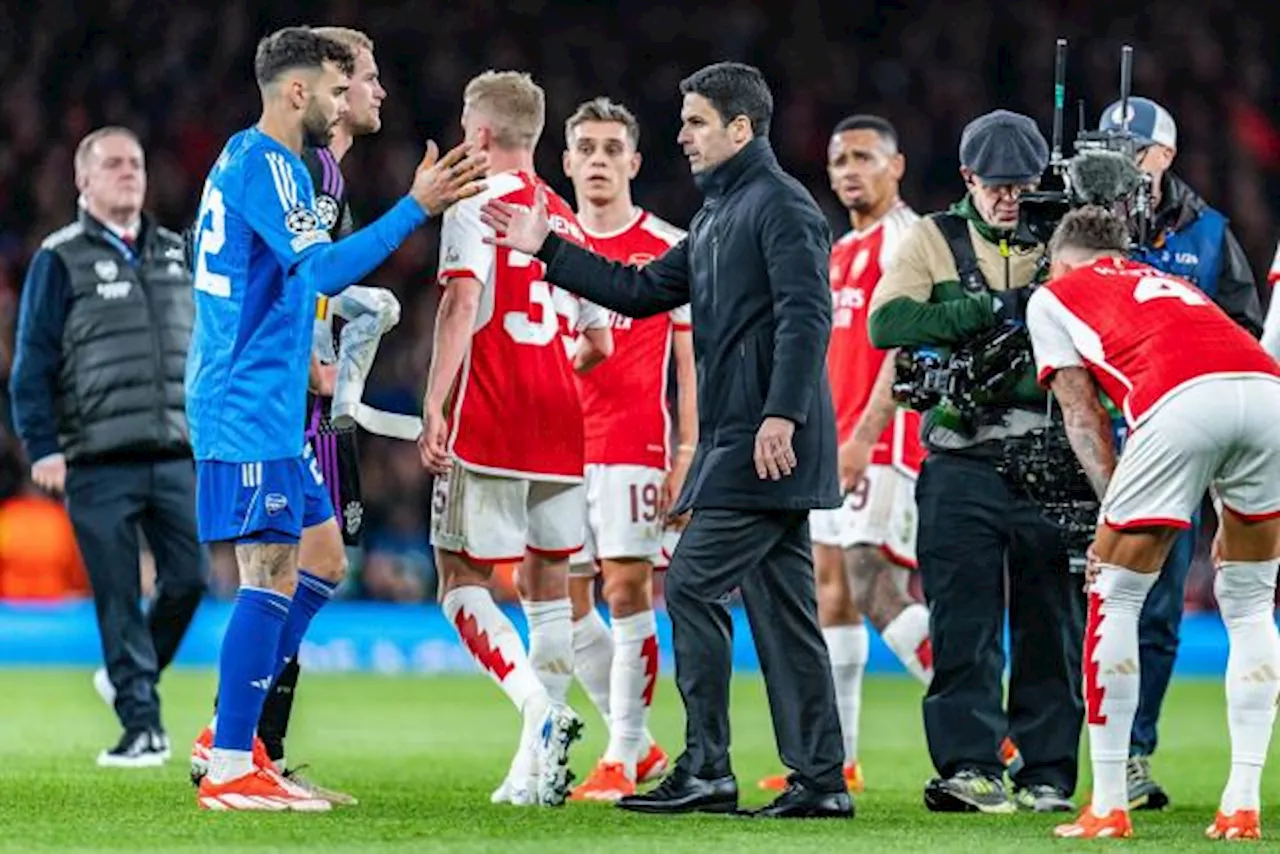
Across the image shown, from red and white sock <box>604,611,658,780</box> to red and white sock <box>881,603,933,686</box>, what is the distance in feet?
4.40

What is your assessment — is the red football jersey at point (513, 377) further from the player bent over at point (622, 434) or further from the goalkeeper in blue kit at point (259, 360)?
the player bent over at point (622, 434)

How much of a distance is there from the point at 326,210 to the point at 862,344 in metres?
3.52

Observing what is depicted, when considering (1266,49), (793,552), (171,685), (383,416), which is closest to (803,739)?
(793,552)

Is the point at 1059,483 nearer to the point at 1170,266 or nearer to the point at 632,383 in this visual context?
the point at 1170,266

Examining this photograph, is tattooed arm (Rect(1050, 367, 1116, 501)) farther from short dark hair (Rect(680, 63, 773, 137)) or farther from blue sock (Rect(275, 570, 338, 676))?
blue sock (Rect(275, 570, 338, 676))

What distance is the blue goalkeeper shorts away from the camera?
820cm

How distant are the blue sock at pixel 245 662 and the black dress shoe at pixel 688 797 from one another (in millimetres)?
1366

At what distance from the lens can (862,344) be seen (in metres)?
11.3

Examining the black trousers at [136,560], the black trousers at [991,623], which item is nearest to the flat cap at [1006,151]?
the black trousers at [991,623]

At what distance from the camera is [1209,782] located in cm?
1095

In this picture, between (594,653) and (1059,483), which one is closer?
(1059,483)

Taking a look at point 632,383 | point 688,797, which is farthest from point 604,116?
point 688,797

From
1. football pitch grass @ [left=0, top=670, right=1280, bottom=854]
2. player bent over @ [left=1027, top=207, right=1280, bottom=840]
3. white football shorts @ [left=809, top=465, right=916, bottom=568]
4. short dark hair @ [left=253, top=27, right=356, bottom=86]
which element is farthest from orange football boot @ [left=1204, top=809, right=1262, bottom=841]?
short dark hair @ [left=253, top=27, right=356, bottom=86]

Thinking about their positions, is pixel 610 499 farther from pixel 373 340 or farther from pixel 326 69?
pixel 326 69
